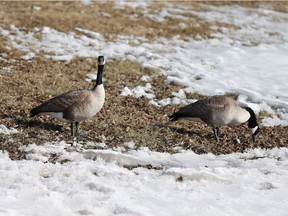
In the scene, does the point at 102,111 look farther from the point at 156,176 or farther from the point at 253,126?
the point at 156,176

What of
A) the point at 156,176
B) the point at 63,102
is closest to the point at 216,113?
the point at 156,176

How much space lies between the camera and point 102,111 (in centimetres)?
1377

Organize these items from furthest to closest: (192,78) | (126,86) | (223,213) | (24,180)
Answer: (192,78)
(126,86)
(24,180)
(223,213)

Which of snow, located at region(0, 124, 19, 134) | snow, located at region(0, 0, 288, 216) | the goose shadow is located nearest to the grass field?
the goose shadow

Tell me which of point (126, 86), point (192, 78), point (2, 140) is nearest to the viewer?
point (2, 140)

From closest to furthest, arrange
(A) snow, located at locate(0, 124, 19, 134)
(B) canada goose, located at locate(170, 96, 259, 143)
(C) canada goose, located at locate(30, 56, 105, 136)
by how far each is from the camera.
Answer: (C) canada goose, located at locate(30, 56, 105, 136)
(A) snow, located at locate(0, 124, 19, 134)
(B) canada goose, located at locate(170, 96, 259, 143)

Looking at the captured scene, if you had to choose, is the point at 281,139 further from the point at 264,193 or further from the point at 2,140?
the point at 2,140

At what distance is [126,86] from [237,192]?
8119 mm

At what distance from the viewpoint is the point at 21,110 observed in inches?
512

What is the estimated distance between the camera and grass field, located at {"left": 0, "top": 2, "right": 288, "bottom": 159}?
11.7 metres

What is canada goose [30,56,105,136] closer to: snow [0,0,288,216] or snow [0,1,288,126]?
snow [0,0,288,216]

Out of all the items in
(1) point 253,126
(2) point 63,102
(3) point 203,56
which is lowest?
(3) point 203,56

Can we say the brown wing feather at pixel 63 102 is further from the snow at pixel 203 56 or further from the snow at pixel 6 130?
the snow at pixel 203 56

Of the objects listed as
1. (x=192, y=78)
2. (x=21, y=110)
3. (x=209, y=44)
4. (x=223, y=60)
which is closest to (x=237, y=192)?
(x=21, y=110)
